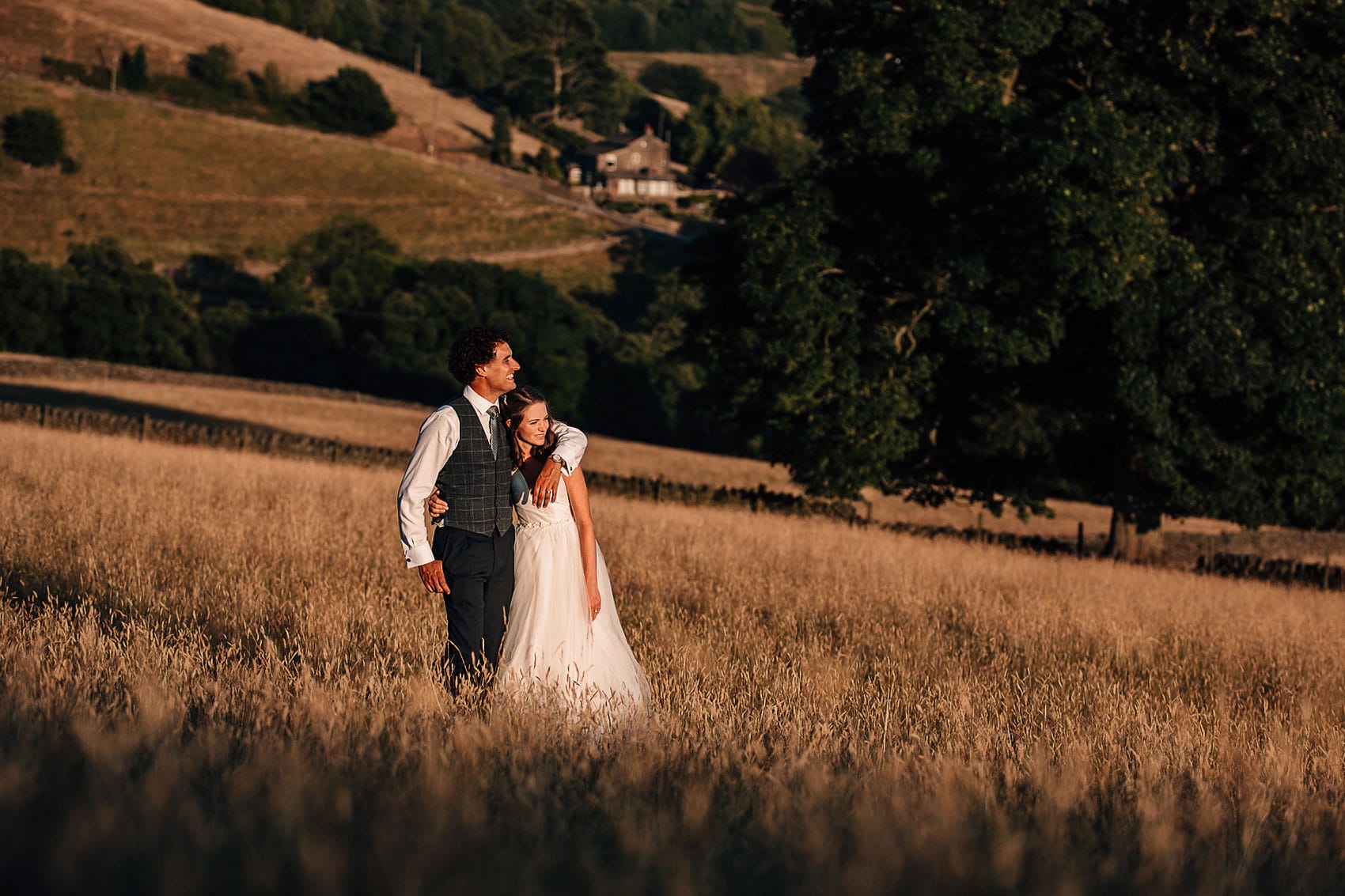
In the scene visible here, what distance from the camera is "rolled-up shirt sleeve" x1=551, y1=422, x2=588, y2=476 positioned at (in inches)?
273

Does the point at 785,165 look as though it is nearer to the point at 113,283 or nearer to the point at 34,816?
the point at 113,283

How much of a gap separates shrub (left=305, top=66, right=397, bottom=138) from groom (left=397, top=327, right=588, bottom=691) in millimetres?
119337

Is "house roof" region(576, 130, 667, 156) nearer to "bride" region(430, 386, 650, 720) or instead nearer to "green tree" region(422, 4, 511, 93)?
"green tree" region(422, 4, 511, 93)

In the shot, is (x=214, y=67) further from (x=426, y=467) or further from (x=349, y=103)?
(x=426, y=467)

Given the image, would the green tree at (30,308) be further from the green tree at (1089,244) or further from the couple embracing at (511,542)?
the couple embracing at (511,542)

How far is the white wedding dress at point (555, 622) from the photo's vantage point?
702 cm

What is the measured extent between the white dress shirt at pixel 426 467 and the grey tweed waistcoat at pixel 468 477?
41 millimetres

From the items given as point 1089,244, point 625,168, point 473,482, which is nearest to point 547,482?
point 473,482

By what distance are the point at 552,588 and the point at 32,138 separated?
101 m

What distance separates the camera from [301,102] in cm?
12075

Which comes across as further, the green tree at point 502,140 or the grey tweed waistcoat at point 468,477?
the green tree at point 502,140

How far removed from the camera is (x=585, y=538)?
710 cm

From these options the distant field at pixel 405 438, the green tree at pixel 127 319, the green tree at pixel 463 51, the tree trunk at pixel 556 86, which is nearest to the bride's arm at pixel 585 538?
the distant field at pixel 405 438

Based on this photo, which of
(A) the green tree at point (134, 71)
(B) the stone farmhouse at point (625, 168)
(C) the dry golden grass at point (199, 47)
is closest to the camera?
(A) the green tree at point (134, 71)
